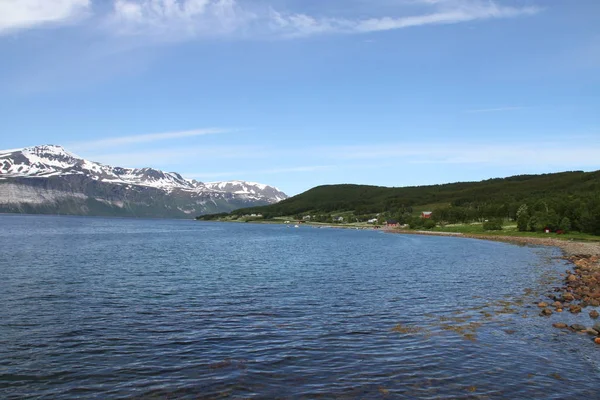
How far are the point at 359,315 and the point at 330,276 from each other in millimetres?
24499

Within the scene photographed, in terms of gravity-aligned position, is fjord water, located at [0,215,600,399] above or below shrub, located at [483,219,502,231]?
below

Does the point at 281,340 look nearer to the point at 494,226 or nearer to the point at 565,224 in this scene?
the point at 565,224

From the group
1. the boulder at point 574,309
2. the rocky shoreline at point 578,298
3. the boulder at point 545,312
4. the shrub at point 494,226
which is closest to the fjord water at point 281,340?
the boulder at point 545,312

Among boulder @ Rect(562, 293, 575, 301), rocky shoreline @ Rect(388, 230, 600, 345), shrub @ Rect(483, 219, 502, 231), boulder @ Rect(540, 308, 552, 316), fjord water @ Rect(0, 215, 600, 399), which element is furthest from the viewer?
shrub @ Rect(483, 219, 502, 231)

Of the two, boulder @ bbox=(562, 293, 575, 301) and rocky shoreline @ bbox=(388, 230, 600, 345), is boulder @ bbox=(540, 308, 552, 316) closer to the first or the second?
rocky shoreline @ bbox=(388, 230, 600, 345)

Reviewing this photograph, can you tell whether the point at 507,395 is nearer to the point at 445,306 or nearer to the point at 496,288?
the point at 445,306

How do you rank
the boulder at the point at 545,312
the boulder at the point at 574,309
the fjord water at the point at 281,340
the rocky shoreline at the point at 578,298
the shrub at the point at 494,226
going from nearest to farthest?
the fjord water at the point at 281,340, the rocky shoreline at the point at 578,298, the boulder at the point at 545,312, the boulder at the point at 574,309, the shrub at the point at 494,226

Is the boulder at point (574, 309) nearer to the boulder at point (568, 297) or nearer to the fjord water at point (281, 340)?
the fjord water at point (281, 340)

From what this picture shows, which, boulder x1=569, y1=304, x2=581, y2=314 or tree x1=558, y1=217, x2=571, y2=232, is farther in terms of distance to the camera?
tree x1=558, y1=217, x2=571, y2=232

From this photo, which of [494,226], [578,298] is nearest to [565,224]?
[494,226]

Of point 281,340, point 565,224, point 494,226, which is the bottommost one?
point 281,340

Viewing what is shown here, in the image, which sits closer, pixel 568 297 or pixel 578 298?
pixel 568 297

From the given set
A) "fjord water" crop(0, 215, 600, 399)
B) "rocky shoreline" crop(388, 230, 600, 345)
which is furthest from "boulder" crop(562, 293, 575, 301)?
"fjord water" crop(0, 215, 600, 399)

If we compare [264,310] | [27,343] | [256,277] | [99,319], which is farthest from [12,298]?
[256,277]
